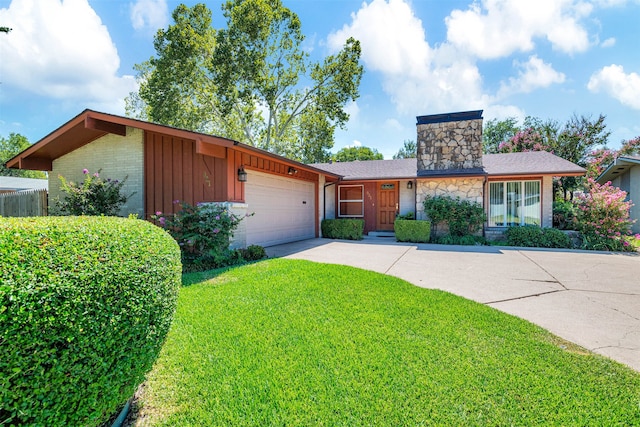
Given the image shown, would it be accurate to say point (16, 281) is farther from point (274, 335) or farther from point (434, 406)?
point (434, 406)

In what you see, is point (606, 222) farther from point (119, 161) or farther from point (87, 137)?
point (87, 137)

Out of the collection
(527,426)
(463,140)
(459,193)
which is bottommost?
(527,426)

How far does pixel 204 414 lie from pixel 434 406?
163 cm

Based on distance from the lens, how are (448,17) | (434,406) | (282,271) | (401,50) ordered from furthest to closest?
(401,50) → (448,17) → (282,271) → (434,406)

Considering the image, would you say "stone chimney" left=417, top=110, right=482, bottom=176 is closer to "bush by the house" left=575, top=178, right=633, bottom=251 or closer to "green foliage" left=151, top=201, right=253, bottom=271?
"bush by the house" left=575, top=178, right=633, bottom=251

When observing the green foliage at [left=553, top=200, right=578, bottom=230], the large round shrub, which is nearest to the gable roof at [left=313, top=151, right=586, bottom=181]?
the green foliage at [left=553, top=200, right=578, bottom=230]

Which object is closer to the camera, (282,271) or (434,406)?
(434,406)

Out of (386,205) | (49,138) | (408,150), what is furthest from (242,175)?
(408,150)

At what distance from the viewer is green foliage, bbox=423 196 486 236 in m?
11.2

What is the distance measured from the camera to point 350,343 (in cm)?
297

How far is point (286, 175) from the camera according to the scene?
10297 millimetres

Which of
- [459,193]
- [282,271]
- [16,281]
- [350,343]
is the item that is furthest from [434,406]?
[459,193]

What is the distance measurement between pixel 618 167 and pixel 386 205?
11373 millimetres

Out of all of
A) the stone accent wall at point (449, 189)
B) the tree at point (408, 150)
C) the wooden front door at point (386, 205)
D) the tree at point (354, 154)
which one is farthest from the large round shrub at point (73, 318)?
the tree at point (408, 150)
